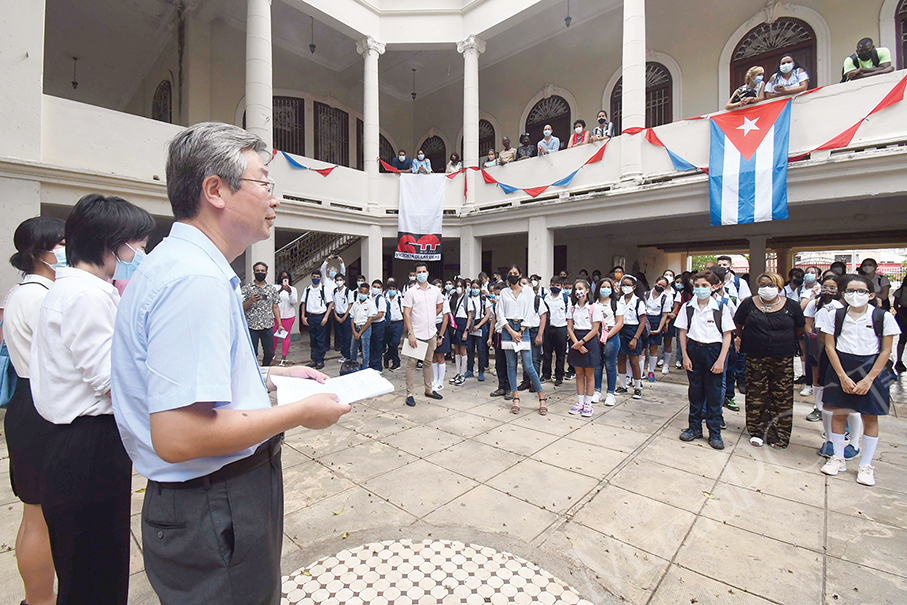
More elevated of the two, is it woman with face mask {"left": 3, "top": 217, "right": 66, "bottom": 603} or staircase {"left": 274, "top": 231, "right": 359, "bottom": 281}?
staircase {"left": 274, "top": 231, "right": 359, "bottom": 281}

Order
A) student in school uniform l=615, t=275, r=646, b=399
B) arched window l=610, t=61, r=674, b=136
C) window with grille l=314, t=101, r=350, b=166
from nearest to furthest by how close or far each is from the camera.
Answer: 1. student in school uniform l=615, t=275, r=646, b=399
2. arched window l=610, t=61, r=674, b=136
3. window with grille l=314, t=101, r=350, b=166

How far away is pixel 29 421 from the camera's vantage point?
1791mm

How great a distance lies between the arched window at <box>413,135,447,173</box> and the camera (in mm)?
16984

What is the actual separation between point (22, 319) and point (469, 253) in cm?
1078

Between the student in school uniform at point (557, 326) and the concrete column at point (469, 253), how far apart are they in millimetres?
→ 4933

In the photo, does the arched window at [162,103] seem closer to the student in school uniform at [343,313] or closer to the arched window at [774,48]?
A: the student in school uniform at [343,313]

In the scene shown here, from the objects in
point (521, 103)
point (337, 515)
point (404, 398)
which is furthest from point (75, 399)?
point (521, 103)

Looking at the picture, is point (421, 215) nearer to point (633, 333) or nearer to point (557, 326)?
point (557, 326)

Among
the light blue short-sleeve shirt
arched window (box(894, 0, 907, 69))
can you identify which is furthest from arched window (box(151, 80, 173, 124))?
arched window (box(894, 0, 907, 69))

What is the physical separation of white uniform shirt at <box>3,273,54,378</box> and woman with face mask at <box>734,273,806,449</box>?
580 cm

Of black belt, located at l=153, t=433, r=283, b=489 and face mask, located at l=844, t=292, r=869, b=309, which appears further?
face mask, located at l=844, t=292, r=869, b=309

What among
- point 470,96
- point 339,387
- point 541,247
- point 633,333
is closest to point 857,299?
point 633,333

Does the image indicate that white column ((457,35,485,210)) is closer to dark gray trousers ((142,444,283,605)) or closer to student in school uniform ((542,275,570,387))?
student in school uniform ((542,275,570,387))

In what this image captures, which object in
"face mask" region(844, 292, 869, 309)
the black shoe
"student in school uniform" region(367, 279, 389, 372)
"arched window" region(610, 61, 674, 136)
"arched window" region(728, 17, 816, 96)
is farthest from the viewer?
"arched window" region(610, 61, 674, 136)
